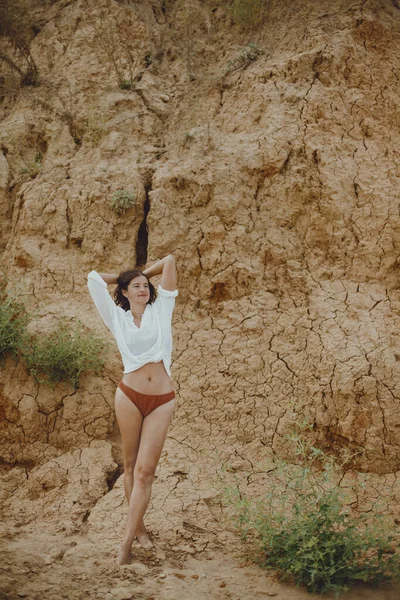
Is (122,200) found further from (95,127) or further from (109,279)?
(109,279)

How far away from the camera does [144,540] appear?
326 centimetres

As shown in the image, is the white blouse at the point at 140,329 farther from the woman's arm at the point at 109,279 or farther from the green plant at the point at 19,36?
the green plant at the point at 19,36

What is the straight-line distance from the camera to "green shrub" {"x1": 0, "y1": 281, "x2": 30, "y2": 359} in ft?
14.0

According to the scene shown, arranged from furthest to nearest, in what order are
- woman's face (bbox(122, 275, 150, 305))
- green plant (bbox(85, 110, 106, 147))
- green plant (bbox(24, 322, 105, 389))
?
green plant (bbox(85, 110, 106, 147)) < green plant (bbox(24, 322, 105, 389)) < woman's face (bbox(122, 275, 150, 305))

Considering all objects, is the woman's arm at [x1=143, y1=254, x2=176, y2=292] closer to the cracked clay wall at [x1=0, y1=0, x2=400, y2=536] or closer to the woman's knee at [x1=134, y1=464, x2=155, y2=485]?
the cracked clay wall at [x1=0, y1=0, x2=400, y2=536]

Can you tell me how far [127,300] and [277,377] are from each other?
139 cm

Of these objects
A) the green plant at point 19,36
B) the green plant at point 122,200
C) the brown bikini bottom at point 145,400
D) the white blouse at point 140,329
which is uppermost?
the green plant at point 19,36

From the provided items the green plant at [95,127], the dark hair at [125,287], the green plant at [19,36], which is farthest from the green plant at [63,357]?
the green plant at [19,36]

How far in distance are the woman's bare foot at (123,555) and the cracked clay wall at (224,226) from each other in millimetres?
688

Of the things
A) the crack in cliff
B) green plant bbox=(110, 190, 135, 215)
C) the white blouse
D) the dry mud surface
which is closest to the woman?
the white blouse

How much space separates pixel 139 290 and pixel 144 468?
1.12m

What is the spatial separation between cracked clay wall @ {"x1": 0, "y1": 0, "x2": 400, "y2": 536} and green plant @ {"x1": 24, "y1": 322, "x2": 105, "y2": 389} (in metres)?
0.11

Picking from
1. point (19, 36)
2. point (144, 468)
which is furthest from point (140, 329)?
point (19, 36)

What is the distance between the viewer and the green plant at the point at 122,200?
4.93 metres
